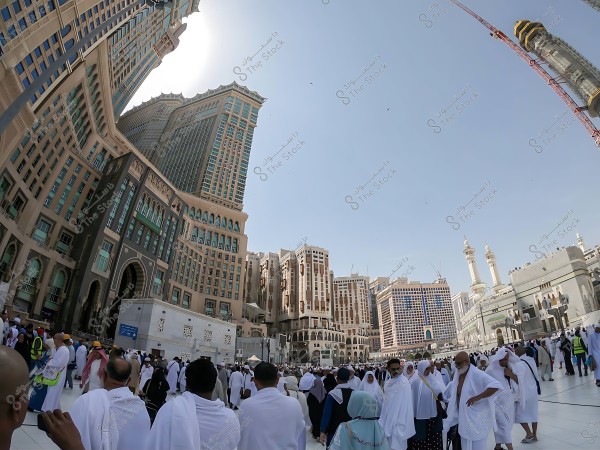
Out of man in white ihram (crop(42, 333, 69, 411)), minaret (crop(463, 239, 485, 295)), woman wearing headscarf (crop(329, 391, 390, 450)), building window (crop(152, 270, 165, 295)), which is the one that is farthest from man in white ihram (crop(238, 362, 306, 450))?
minaret (crop(463, 239, 485, 295))

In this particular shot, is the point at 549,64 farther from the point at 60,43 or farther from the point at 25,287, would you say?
the point at 25,287

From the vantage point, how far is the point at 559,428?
6.34 meters

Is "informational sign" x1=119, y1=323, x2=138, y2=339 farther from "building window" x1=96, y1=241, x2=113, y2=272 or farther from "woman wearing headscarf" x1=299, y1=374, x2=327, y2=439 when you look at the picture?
"woman wearing headscarf" x1=299, y1=374, x2=327, y2=439

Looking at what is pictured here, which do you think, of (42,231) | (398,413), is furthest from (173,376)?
(42,231)

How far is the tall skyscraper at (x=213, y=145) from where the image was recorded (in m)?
71.8

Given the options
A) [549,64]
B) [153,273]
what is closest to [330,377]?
[153,273]

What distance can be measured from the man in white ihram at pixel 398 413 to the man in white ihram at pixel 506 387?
4.53ft

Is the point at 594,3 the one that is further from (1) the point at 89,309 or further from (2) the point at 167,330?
(1) the point at 89,309

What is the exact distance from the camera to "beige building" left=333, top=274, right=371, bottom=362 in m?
103

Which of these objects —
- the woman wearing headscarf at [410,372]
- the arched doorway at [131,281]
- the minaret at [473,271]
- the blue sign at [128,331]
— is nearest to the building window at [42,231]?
the arched doorway at [131,281]

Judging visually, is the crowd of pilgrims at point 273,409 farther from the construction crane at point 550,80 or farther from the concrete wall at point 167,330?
the construction crane at point 550,80

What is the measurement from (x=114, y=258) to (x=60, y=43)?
64.5 ft

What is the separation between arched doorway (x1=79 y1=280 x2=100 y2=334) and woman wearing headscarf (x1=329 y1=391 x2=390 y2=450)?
113 ft

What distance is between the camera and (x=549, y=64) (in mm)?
65062
